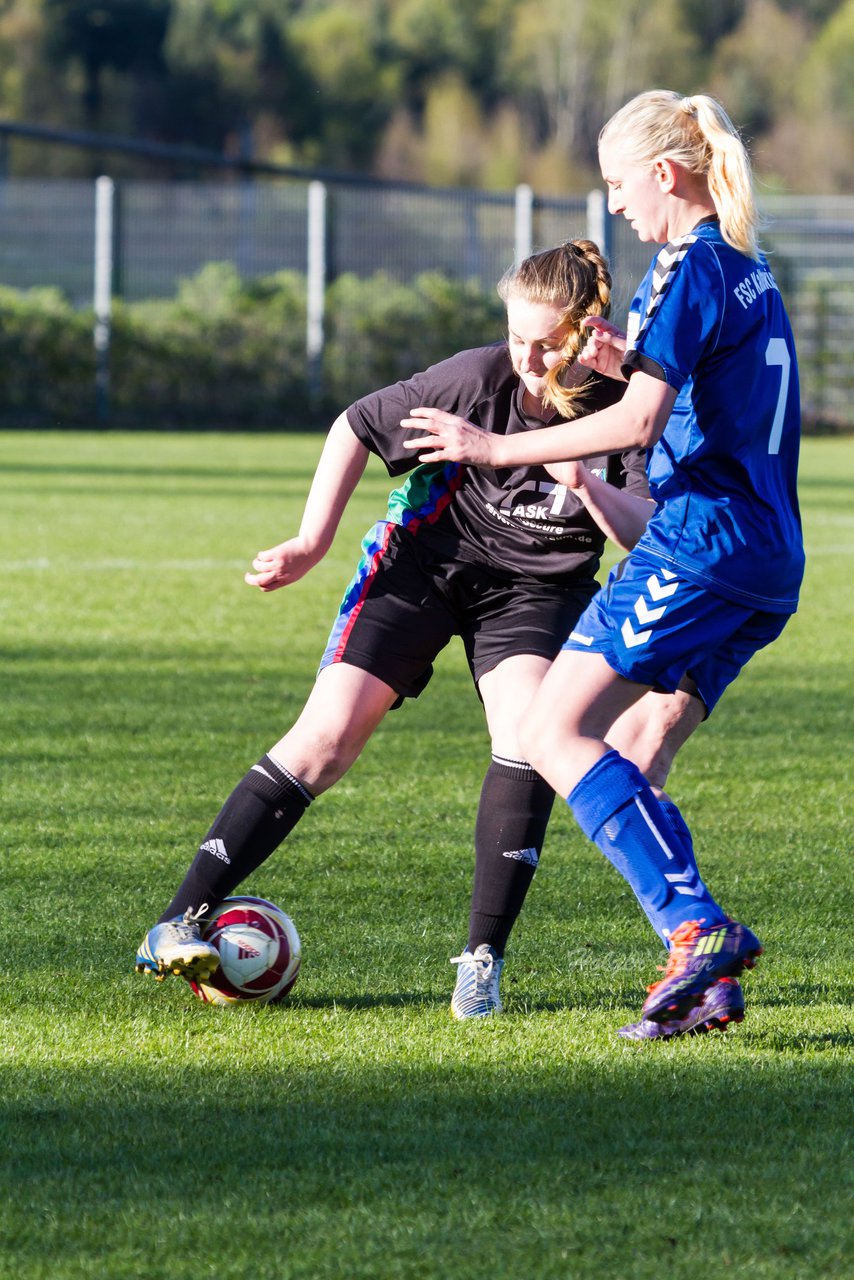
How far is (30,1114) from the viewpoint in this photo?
2.85 metres

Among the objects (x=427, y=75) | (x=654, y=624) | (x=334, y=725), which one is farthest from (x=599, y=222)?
(x=427, y=75)

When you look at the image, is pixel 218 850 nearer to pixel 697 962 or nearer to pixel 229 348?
pixel 697 962

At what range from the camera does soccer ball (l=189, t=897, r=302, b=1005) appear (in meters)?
3.49

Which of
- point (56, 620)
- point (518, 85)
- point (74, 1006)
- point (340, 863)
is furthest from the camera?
point (518, 85)

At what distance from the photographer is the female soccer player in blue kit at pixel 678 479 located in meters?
3.02

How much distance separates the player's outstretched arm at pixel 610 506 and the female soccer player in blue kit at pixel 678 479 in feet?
0.50

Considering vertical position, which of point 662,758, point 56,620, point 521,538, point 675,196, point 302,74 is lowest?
point 56,620

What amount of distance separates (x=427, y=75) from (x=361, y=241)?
69.3 meters

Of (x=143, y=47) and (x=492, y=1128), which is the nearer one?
(x=492, y=1128)

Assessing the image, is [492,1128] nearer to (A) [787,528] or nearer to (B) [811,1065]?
(B) [811,1065]

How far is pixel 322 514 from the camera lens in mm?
3564

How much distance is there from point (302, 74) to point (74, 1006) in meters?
85.0

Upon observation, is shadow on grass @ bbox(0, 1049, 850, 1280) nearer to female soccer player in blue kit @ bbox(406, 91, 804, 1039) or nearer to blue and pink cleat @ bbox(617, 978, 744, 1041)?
blue and pink cleat @ bbox(617, 978, 744, 1041)

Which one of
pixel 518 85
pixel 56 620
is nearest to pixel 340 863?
pixel 56 620
